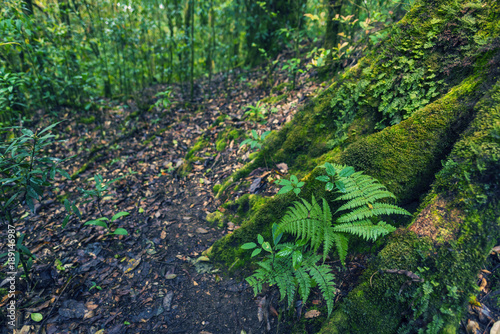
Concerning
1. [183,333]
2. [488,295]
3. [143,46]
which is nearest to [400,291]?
[488,295]

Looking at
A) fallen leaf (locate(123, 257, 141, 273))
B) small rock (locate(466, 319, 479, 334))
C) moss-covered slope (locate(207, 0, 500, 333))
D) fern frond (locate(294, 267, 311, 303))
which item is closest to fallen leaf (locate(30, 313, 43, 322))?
fallen leaf (locate(123, 257, 141, 273))

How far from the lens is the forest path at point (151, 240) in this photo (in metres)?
2.68

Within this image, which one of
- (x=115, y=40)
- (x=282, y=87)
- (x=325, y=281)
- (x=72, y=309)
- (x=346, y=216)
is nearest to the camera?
(x=325, y=281)

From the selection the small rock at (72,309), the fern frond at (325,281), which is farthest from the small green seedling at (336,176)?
the small rock at (72,309)

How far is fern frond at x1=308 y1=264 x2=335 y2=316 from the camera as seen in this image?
1.83 metres

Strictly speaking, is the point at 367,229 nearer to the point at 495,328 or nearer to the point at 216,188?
the point at 495,328

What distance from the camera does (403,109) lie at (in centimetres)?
263

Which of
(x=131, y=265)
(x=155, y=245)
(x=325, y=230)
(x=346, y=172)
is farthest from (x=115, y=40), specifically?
(x=325, y=230)

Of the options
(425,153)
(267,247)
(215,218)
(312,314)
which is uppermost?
(425,153)

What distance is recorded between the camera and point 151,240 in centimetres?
372

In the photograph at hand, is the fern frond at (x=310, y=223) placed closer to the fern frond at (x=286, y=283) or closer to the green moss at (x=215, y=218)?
the fern frond at (x=286, y=283)

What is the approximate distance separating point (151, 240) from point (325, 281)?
2.81 meters

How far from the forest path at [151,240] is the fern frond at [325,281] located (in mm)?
702

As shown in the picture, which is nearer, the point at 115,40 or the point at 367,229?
the point at 367,229
